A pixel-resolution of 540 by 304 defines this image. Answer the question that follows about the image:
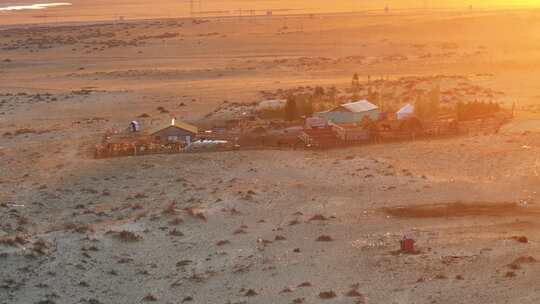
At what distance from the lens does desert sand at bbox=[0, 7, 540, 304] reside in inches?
719

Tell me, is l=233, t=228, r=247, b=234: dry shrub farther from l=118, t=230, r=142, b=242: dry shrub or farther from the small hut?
the small hut

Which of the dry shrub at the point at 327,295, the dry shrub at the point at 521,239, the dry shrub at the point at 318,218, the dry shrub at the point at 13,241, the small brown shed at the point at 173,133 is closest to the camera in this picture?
the dry shrub at the point at 327,295

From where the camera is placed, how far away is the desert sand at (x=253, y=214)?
18266 millimetres

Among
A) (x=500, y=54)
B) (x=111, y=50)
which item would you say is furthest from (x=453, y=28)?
(x=111, y=50)

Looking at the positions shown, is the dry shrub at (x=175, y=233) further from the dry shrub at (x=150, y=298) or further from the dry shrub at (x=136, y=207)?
the dry shrub at (x=150, y=298)

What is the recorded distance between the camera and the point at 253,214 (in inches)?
926

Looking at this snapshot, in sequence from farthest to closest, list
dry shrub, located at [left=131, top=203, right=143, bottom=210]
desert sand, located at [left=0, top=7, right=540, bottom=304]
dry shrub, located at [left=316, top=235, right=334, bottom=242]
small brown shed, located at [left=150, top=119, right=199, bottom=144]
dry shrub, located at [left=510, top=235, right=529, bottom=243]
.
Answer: small brown shed, located at [left=150, top=119, right=199, bottom=144] → dry shrub, located at [left=131, top=203, right=143, bottom=210] → dry shrub, located at [left=316, top=235, right=334, bottom=242] → dry shrub, located at [left=510, top=235, right=529, bottom=243] → desert sand, located at [left=0, top=7, right=540, bottom=304]

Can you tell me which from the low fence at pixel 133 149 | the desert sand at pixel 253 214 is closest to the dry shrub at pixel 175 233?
the desert sand at pixel 253 214

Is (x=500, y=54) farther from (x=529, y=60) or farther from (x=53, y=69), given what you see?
(x=53, y=69)

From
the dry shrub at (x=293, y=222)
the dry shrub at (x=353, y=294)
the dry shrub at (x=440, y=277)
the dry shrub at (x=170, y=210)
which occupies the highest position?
the dry shrub at (x=170, y=210)

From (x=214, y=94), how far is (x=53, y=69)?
77.0ft

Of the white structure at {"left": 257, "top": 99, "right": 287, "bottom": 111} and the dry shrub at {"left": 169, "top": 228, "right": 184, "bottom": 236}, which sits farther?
the white structure at {"left": 257, "top": 99, "right": 287, "bottom": 111}

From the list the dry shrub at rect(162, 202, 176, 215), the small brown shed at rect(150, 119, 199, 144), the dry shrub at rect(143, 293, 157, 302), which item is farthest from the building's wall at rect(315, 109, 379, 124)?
the dry shrub at rect(143, 293, 157, 302)

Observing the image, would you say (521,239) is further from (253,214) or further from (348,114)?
(348,114)
